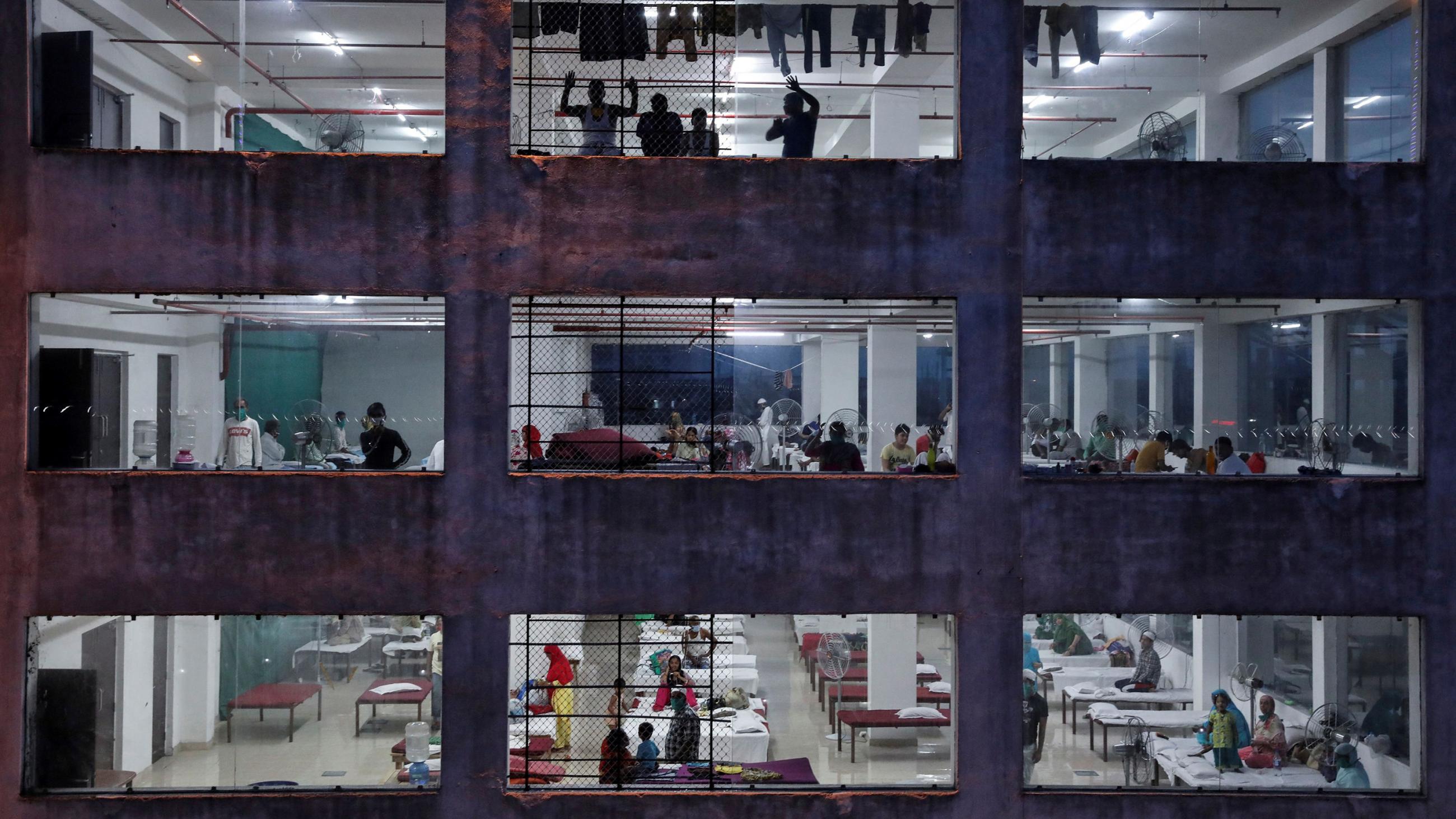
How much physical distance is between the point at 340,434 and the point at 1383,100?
428 inches

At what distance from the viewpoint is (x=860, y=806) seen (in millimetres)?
10000

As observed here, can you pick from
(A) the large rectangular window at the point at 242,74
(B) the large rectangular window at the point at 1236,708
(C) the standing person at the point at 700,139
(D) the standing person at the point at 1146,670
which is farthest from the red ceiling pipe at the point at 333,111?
(D) the standing person at the point at 1146,670

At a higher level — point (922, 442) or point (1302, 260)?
point (1302, 260)

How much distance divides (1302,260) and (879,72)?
450cm

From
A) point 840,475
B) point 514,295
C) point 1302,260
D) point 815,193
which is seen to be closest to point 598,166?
point 514,295

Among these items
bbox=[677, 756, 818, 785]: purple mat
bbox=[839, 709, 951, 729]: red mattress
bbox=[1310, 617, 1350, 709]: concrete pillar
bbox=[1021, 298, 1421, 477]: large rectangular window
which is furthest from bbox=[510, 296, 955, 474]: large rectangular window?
bbox=[1310, 617, 1350, 709]: concrete pillar

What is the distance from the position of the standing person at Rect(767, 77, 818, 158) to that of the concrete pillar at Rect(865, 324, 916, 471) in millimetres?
1959

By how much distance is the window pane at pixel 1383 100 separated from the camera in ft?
34.7

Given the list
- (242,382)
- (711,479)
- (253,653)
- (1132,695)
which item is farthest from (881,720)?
(242,382)

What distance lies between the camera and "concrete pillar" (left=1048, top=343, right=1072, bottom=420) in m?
10.4

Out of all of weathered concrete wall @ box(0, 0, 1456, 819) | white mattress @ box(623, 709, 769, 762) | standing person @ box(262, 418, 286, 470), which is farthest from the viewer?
white mattress @ box(623, 709, 769, 762)

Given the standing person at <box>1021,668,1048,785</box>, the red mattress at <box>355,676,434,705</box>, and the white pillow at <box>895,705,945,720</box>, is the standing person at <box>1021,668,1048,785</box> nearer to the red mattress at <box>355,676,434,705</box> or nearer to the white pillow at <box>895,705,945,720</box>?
the white pillow at <box>895,705,945,720</box>

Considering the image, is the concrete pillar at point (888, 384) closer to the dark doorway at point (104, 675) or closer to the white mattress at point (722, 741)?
the white mattress at point (722, 741)

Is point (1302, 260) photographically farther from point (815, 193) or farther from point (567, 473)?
point (567, 473)
